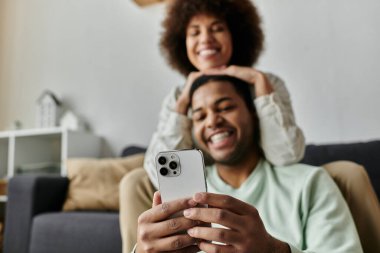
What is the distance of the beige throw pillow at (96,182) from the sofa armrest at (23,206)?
0.13 m

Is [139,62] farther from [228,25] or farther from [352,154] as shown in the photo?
[352,154]

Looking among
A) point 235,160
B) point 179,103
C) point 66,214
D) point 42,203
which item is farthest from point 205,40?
point 42,203

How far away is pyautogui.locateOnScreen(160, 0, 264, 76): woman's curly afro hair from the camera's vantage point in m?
1.06

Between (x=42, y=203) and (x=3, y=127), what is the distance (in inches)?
51.4

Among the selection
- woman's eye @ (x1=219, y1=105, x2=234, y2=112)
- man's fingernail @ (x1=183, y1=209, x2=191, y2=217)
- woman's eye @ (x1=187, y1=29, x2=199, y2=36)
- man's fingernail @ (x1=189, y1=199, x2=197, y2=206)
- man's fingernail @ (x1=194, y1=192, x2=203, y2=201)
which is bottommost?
man's fingernail @ (x1=183, y1=209, x2=191, y2=217)

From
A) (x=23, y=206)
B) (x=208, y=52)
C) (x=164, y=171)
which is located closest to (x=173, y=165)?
(x=164, y=171)

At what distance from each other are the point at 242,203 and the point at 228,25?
2.40ft

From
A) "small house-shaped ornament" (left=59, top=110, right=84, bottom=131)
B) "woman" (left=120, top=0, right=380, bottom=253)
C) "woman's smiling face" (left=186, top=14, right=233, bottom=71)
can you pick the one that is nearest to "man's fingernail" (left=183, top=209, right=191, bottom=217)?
"woman" (left=120, top=0, right=380, bottom=253)

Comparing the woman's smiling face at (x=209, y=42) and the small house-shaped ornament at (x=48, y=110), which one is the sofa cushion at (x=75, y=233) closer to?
the woman's smiling face at (x=209, y=42)

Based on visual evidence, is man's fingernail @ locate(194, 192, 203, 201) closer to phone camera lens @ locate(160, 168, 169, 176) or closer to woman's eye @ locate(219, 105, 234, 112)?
phone camera lens @ locate(160, 168, 169, 176)

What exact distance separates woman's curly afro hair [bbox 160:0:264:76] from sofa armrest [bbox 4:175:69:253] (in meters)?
0.75

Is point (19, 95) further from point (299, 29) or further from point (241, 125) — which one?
point (241, 125)

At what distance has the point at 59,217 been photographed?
1.30 m

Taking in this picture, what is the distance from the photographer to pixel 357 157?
1.20 m
